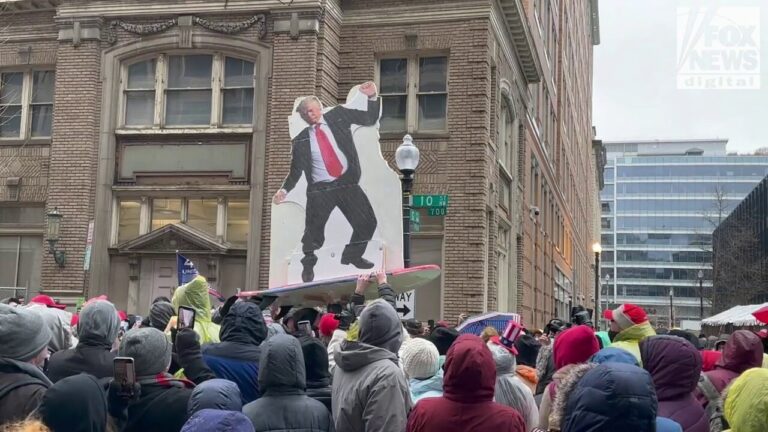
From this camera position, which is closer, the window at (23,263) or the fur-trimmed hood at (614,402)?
the fur-trimmed hood at (614,402)

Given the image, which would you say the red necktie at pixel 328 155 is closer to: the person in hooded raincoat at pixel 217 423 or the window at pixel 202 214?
the window at pixel 202 214

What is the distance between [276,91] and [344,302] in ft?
27.1

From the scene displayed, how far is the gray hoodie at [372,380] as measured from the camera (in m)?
4.49

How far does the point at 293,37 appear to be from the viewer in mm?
17859

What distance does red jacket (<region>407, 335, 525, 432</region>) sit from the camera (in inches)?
150

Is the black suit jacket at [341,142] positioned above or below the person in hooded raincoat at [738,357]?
above

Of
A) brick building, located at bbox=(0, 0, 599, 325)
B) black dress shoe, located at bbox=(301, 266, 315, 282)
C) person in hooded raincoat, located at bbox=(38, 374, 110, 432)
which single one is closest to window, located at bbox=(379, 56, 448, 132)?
brick building, located at bbox=(0, 0, 599, 325)

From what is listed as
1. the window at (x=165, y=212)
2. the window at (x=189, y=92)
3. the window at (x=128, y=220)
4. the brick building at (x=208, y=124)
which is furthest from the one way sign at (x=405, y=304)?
the window at (x=128, y=220)

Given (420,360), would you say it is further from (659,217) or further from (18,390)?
(659,217)

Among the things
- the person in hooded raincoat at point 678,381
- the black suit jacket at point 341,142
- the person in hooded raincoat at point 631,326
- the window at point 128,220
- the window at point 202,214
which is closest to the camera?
the person in hooded raincoat at point 678,381

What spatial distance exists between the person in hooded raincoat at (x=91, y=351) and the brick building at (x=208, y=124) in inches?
496

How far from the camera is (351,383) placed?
15.3 feet

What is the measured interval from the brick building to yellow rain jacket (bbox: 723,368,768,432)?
1359cm

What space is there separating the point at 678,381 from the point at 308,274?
23.2 ft
